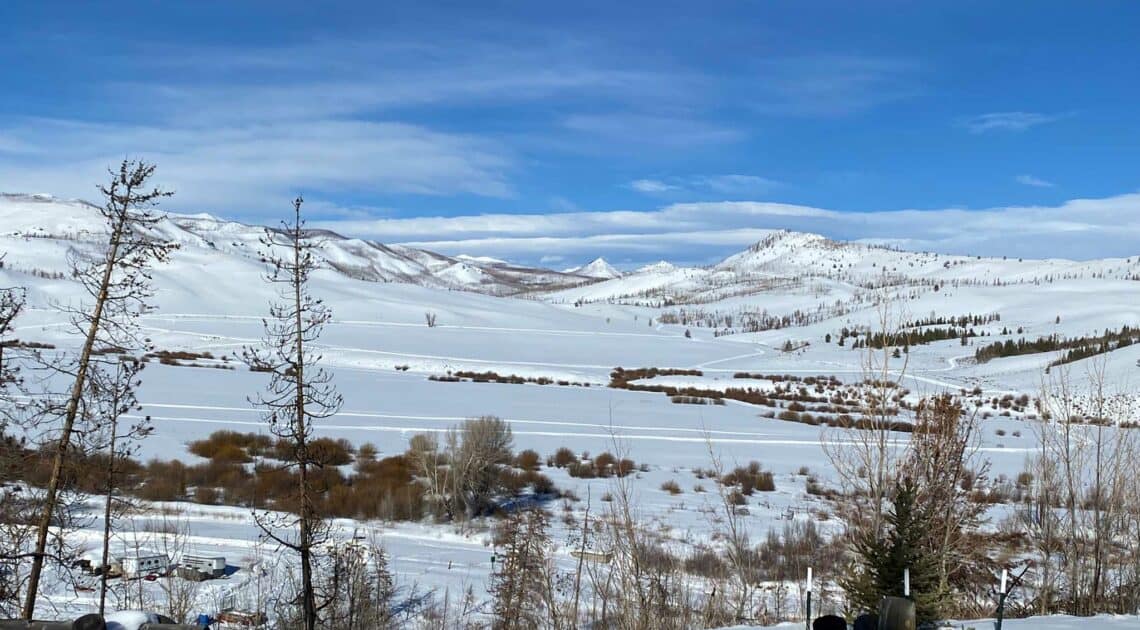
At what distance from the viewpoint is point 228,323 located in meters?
69.9

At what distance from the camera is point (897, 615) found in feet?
13.0

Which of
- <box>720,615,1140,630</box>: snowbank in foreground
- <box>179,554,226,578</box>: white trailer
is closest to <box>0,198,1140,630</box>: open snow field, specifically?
<box>720,615,1140,630</box>: snowbank in foreground

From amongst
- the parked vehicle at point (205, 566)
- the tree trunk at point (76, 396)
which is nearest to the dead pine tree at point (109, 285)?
the tree trunk at point (76, 396)

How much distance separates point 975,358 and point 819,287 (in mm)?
108372

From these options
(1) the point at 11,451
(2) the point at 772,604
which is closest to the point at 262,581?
(1) the point at 11,451

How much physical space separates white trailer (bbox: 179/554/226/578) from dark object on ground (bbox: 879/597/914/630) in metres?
11.9

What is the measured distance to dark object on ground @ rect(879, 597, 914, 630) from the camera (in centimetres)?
393

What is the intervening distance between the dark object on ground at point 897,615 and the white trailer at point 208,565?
11.9 metres

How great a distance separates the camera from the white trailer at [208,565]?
13261 mm

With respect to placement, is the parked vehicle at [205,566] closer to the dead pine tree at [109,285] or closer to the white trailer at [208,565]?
the white trailer at [208,565]

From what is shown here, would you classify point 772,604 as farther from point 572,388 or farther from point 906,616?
point 572,388

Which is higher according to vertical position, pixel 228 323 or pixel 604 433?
pixel 228 323

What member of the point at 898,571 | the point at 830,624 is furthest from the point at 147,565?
the point at 830,624

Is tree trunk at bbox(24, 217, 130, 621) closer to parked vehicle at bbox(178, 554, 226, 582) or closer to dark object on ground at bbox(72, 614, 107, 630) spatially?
dark object on ground at bbox(72, 614, 107, 630)
